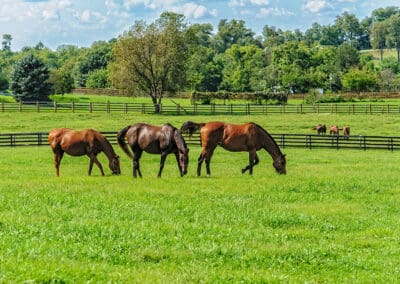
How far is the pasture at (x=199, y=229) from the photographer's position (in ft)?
23.8

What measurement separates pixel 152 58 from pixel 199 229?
51.6 m

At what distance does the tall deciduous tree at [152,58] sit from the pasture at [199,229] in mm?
42441

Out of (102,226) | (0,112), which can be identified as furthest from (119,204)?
(0,112)

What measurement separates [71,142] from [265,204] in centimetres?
771

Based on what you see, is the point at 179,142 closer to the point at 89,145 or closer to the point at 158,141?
the point at 158,141

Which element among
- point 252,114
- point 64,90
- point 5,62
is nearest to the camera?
point 252,114

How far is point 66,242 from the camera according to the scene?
8.26m

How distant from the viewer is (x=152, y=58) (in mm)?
59906

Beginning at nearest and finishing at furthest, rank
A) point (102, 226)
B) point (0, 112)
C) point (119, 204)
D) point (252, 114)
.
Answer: point (102, 226) < point (119, 204) < point (0, 112) < point (252, 114)

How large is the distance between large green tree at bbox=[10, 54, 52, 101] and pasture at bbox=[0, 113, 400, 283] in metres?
51.3

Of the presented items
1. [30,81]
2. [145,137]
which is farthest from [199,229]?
[30,81]

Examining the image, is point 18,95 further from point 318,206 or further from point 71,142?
point 318,206

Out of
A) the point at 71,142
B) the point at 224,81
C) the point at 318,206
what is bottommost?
the point at 318,206

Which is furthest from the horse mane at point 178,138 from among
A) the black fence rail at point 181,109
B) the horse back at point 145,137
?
the black fence rail at point 181,109
